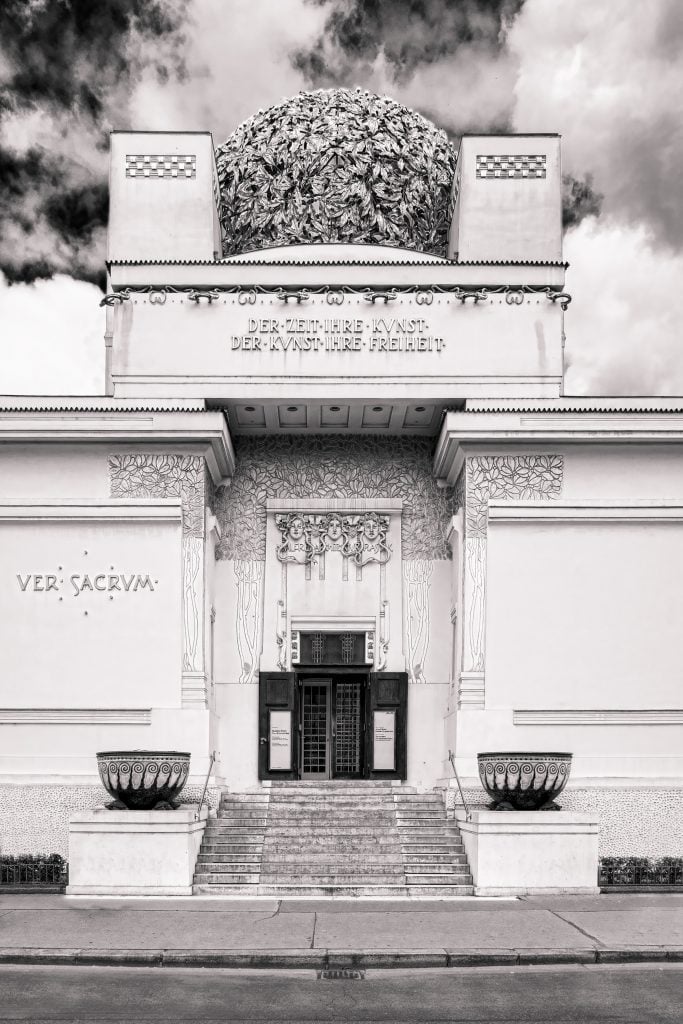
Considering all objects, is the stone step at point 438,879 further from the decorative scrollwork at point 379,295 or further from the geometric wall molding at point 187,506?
the decorative scrollwork at point 379,295

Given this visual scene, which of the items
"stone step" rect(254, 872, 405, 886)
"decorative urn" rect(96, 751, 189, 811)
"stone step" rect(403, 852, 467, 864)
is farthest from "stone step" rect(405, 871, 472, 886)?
"decorative urn" rect(96, 751, 189, 811)

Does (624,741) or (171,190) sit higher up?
(171,190)

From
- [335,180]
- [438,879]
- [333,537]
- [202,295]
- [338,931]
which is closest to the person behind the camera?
[338,931]

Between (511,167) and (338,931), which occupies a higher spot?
(511,167)

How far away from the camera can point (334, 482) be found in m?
20.6

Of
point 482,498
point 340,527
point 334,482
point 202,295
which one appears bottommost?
point 340,527

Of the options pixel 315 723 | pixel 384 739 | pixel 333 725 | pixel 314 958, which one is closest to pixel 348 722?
pixel 333 725

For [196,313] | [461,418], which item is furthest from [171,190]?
[461,418]

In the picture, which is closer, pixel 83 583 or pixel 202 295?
pixel 83 583

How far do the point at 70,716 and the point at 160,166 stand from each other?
9.76 metres

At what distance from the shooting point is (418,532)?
808 inches

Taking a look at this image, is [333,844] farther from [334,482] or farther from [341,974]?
[334,482]

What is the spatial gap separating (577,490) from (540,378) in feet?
6.60

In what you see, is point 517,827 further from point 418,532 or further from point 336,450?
point 336,450
